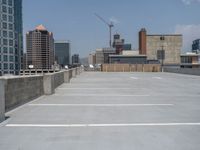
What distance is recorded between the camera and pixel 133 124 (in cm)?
859

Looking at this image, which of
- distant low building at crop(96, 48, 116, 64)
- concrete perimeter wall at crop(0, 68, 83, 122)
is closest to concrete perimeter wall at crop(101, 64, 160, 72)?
concrete perimeter wall at crop(0, 68, 83, 122)

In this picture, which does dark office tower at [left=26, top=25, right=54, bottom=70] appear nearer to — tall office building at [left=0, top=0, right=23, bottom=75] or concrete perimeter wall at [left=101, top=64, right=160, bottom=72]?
tall office building at [left=0, top=0, right=23, bottom=75]

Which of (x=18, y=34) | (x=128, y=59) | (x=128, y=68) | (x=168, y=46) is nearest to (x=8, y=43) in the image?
(x=18, y=34)

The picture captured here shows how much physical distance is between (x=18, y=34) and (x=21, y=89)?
8637 centimetres

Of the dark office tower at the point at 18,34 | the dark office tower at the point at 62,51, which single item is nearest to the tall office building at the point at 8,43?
the dark office tower at the point at 18,34

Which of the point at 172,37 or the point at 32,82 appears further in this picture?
the point at 172,37

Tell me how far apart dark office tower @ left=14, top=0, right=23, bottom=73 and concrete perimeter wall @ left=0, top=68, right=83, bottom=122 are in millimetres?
70863

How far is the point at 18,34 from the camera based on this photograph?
95938mm

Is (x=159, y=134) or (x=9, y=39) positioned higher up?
(x=9, y=39)

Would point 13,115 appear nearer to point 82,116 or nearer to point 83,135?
point 82,116

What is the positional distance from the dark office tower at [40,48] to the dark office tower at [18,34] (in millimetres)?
18927

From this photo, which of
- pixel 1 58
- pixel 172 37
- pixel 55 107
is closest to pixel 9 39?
pixel 1 58

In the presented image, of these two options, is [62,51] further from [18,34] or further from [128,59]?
[18,34]

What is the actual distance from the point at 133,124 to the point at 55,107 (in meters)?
4.38
